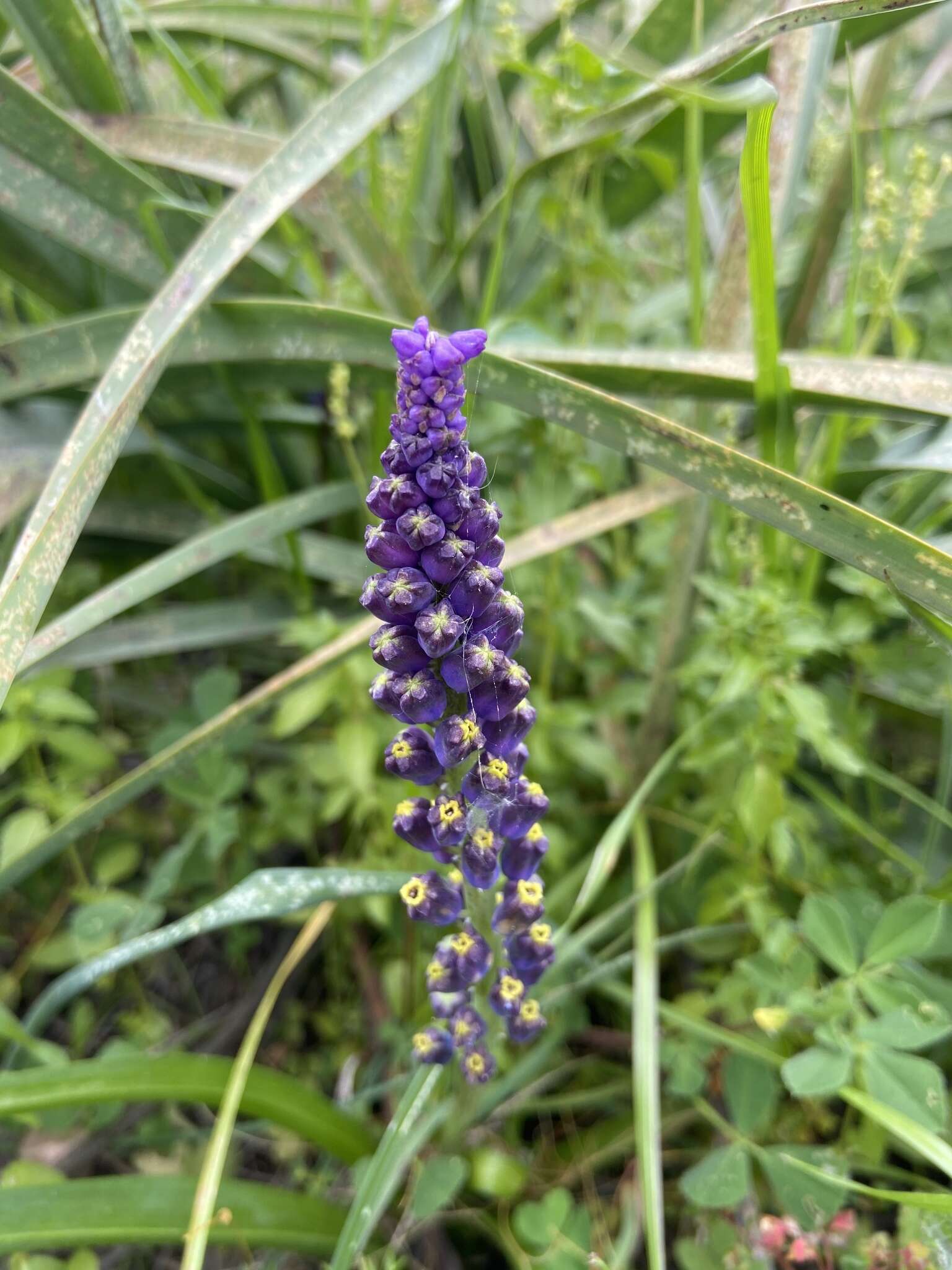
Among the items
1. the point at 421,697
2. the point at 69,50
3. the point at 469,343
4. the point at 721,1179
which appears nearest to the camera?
the point at 469,343

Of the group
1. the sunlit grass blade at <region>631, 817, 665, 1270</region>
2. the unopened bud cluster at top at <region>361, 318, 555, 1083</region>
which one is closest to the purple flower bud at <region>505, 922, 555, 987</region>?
the unopened bud cluster at top at <region>361, 318, 555, 1083</region>

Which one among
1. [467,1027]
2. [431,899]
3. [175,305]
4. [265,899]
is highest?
[175,305]

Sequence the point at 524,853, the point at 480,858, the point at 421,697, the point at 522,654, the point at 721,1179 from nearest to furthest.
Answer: the point at 421,697
the point at 480,858
the point at 524,853
the point at 721,1179
the point at 522,654

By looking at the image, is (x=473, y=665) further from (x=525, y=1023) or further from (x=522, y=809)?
(x=525, y=1023)

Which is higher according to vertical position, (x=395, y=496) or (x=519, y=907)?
(x=395, y=496)

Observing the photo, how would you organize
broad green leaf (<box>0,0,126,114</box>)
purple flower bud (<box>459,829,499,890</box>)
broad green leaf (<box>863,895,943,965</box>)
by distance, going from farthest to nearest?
1. broad green leaf (<box>0,0,126,114</box>)
2. broad green leaf (<box>863,895,943,965</box>)
3. purple flower bud (<box>459,829,499,890</box>)

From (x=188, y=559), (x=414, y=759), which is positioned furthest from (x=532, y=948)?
(x=188, y=559)

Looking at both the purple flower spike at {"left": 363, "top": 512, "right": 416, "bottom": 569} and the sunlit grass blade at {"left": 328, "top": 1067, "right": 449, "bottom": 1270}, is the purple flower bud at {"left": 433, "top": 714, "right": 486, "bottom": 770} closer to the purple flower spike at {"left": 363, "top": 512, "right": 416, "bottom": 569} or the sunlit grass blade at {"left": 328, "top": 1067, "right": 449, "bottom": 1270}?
the purple flower spike at {"left": 363, "top": 512, "right": 416, "bottom": 569}
